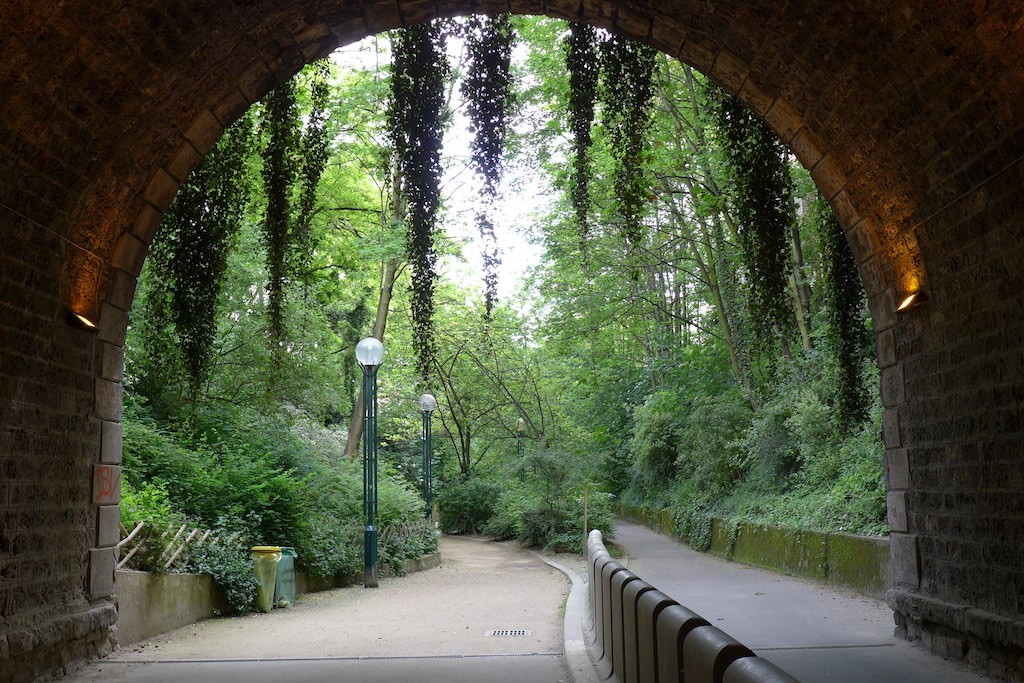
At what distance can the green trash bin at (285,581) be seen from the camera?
460 inches

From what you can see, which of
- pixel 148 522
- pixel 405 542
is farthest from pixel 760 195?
pixel 405 542

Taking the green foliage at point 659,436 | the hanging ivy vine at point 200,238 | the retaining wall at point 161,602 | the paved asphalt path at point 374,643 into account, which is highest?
the hanging ivy vine at point 200,238

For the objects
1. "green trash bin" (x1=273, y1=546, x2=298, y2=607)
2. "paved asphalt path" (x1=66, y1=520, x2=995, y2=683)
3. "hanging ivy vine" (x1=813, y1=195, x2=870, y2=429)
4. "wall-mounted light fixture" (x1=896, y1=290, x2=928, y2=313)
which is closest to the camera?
"paved asphalt path" (x1=66, y1=520, x2=995, y2=683)

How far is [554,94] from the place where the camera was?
530 inches

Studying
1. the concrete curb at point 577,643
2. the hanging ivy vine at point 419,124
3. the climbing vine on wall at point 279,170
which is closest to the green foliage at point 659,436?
the concrete curb at point 577,643

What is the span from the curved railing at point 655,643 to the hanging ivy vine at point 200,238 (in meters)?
4.69

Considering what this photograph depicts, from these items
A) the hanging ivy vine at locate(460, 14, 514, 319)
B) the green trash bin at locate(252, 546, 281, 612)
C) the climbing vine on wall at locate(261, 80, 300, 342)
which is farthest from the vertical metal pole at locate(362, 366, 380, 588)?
the hanging ivy vine at locate(460, 14, 514, 319)

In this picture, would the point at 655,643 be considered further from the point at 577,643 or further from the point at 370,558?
the point at 370,558

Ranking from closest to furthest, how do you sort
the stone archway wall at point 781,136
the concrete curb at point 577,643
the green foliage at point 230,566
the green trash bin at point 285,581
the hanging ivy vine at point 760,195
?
the stone archway wall at point 781,136, the concrete curb at point 577,643, the hanging ivy vine at point 760,195, the green foliage at point 230,566, the green trash bin at point 285,581

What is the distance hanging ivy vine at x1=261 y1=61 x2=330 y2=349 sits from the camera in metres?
8.89

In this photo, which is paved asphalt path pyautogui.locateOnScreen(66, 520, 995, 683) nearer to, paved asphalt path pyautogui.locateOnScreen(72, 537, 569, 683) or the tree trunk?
paved asphalt path pyautogui.locateOnScreen(72, 537, 569, 683)

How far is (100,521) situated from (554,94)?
8842 millimetres

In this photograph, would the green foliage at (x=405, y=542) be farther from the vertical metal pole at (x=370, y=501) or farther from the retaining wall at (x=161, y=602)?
the retaining wall at (x=161, y=602)

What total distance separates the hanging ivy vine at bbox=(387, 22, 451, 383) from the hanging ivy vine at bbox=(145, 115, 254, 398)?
1552mm
